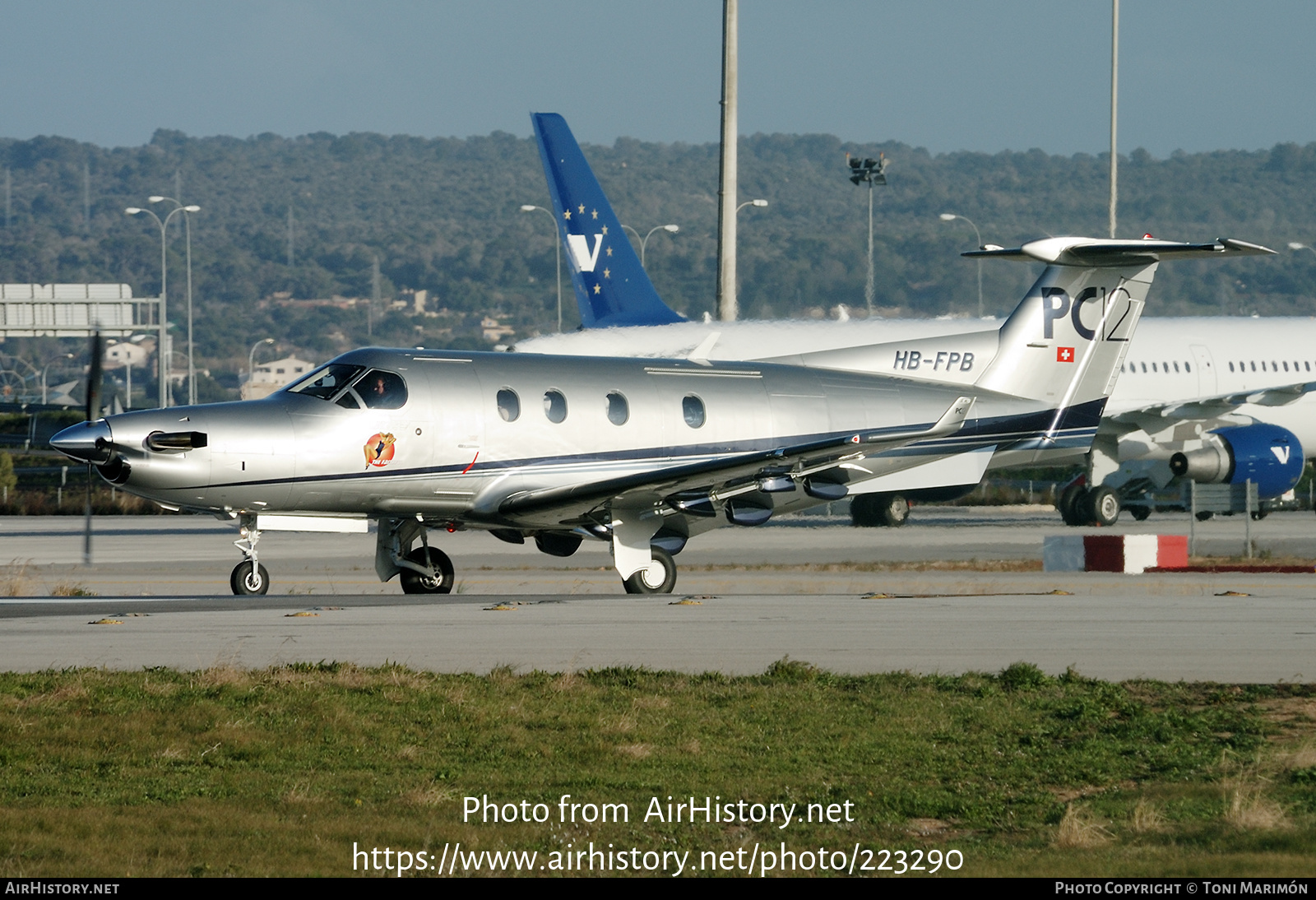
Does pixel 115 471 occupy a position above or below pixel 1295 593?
above

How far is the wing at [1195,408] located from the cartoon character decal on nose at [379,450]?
22239 millimetres

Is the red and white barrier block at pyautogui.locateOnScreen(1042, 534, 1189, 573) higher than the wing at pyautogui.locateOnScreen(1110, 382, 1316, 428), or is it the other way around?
the wing at pyautogui.locateOnScreen(1110, 382, 1316, 428)

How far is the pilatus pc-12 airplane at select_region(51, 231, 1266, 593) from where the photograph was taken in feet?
67.4

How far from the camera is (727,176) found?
39.8 metres

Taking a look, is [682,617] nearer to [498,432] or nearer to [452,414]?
[498,432]

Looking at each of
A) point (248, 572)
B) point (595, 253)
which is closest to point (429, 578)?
point (248, 572)

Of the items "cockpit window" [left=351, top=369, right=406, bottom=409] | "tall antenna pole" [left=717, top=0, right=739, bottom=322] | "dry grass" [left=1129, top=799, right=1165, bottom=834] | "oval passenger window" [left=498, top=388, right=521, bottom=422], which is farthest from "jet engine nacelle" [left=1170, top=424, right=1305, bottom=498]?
"dry grass" [left=1129, top=799, right=1165, bottom=834]

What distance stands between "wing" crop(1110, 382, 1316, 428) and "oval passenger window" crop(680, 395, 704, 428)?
18.0 metres

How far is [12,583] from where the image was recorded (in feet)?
75.8

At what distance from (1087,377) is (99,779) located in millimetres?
19285

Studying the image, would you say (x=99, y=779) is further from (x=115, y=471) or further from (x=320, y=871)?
(x=115, y=471)

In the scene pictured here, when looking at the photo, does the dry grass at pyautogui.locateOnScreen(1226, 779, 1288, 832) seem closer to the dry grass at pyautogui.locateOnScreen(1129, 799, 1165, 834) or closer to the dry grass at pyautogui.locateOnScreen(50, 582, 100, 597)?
the dry grass at pyautogui.locateOnScreen(1129, 799, 1165, 834)

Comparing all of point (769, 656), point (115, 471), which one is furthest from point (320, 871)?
point (115, 471)

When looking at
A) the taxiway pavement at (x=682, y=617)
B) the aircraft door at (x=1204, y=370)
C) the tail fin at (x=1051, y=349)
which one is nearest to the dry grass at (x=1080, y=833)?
the taxiway pavement at (x=682, y=617)
